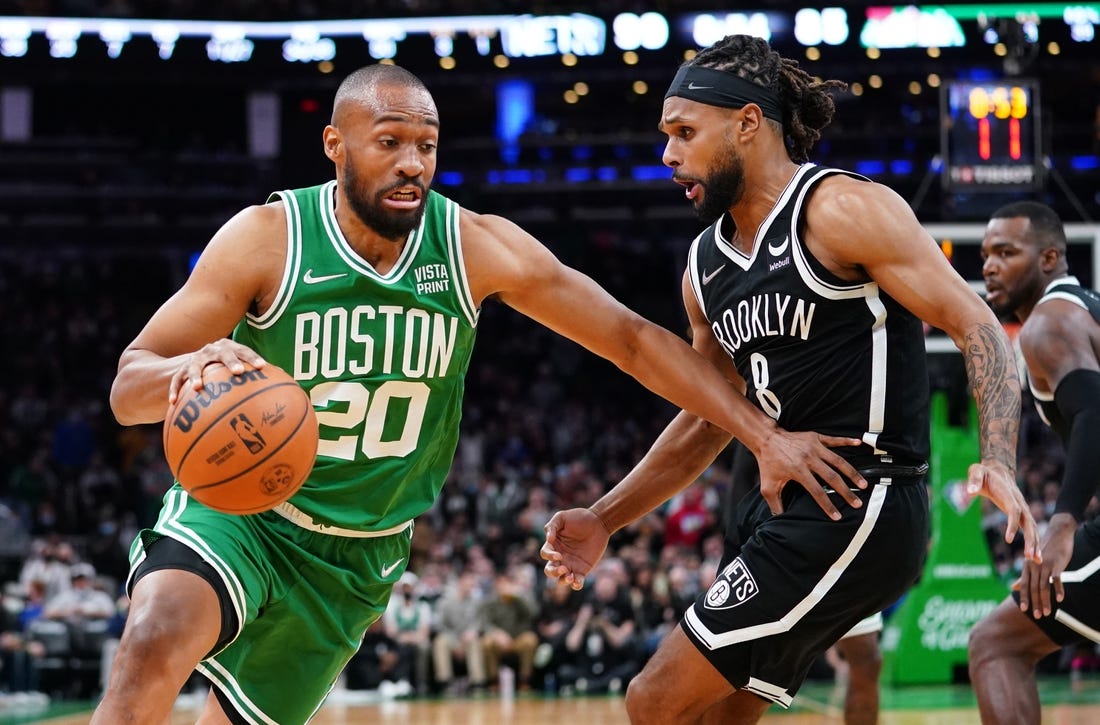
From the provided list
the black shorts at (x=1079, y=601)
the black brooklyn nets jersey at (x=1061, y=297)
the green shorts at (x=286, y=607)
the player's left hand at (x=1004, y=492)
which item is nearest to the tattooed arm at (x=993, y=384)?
the player's left hand at (x=1004, y=492)

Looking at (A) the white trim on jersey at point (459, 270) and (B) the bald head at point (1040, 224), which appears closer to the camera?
(A) the white trim on jersey at point (459, 270)

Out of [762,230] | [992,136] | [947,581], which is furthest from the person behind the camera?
[947,581]

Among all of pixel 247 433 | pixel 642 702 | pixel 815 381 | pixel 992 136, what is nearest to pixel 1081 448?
pixel 815 381

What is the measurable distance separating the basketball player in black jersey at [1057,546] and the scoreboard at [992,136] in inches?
256

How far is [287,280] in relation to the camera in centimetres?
411

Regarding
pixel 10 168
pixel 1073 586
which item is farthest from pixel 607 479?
pixel 1073 586

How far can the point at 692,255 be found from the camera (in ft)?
14.6

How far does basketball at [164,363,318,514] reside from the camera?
11.4ft

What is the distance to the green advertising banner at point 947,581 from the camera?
12.7 metres

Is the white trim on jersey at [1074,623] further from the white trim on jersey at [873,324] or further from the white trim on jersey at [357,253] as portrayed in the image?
the white trim on jersey at [357,253]

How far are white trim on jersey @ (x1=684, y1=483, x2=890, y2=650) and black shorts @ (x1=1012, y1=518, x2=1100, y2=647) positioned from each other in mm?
1387

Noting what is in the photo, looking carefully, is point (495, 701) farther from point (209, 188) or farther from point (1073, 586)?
point (209, 188)

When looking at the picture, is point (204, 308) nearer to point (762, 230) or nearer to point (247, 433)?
point (247, 433)

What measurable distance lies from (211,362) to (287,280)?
0.69 m
